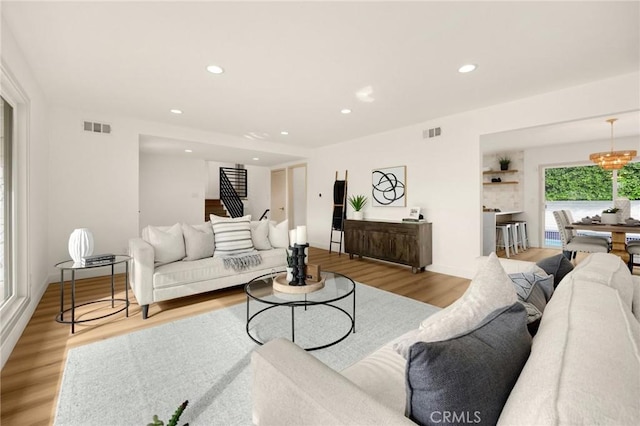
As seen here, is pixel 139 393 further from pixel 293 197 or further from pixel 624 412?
pixel 293 197

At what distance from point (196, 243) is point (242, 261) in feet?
1.83

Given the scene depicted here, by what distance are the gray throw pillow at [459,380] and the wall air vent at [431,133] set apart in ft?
13.8

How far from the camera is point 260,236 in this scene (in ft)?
12.2

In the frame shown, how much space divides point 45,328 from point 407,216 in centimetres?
468

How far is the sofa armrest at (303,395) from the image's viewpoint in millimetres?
657

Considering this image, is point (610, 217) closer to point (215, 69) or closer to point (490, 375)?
point (490, 375)

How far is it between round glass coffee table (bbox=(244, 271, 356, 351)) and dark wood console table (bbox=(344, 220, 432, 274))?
1.85 meters

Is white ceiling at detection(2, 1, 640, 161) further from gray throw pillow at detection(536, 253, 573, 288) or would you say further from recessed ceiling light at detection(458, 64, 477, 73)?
gray throw pillow at detection(536, 253, 573, 288)

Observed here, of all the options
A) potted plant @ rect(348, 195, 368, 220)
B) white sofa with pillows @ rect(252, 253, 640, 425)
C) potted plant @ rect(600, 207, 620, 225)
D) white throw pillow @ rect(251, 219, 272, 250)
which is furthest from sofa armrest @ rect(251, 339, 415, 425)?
potted plant @ rect(600, 207, 620, 225)

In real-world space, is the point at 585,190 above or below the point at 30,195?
above

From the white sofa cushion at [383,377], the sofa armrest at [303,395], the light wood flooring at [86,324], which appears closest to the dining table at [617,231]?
the light wood flooring at [86,324]

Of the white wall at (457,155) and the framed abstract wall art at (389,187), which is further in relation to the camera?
the framed abstract wall art at (389,187)

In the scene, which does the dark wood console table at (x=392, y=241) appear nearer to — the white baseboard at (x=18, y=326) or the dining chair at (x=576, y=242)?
the dining chair at (x=576, y=242)

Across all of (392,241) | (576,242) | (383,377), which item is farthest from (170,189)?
(576,242)
